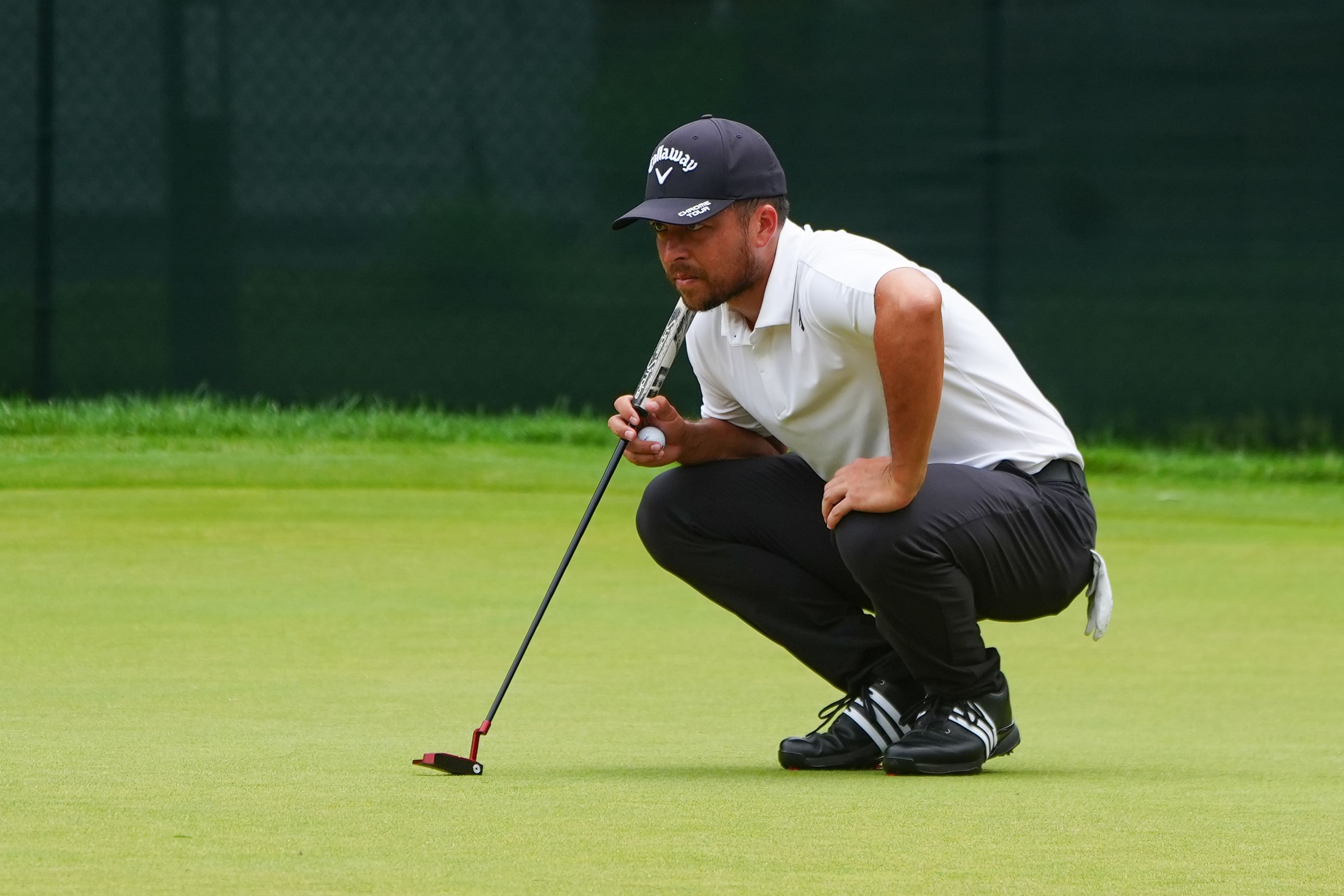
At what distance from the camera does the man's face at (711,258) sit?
241 cm

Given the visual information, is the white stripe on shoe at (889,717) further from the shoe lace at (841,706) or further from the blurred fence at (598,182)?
the blurred fence at (598,182)

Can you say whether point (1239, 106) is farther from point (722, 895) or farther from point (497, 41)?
Result: point (722, 895)

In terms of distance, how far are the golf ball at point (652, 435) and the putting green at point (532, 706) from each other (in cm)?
39

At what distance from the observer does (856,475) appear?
240 centimetres

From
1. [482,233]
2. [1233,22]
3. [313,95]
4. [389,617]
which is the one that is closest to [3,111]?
[313,95]

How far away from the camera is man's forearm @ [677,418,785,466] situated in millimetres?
2707

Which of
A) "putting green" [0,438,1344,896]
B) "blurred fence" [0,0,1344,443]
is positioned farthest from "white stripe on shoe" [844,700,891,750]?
"blurred fence" [0,0,1344,443]

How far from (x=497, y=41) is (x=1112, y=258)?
2.15m

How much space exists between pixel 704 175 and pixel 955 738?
0.77 meters

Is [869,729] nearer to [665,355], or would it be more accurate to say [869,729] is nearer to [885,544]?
[885,544]

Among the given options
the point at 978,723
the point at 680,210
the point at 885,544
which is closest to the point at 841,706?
the point at 978,723

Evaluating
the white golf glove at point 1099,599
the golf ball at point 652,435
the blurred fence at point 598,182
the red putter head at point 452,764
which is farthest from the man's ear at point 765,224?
the blurred fence at point 598,182

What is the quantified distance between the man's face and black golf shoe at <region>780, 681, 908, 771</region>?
57cm

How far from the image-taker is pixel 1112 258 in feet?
20.8
